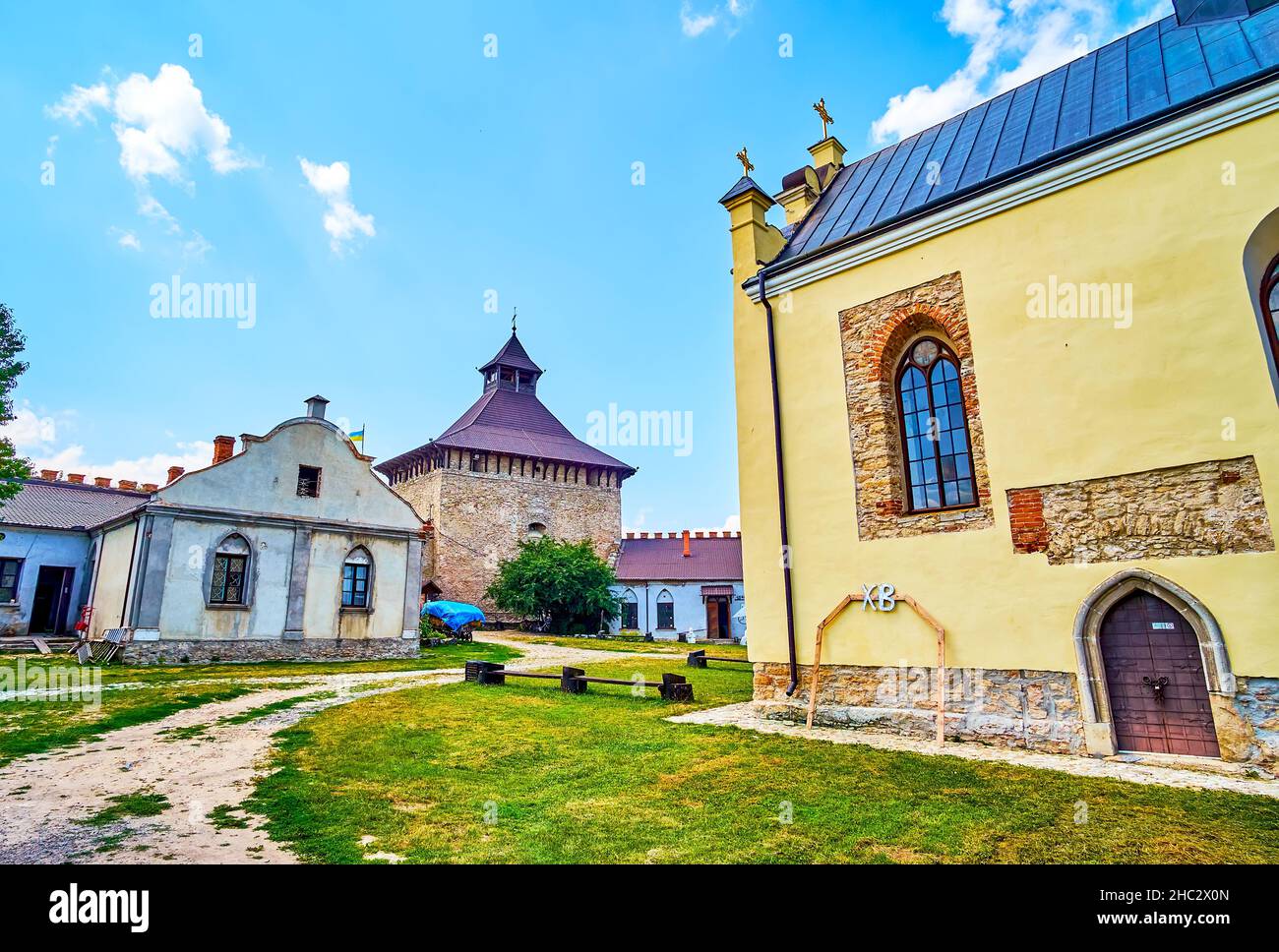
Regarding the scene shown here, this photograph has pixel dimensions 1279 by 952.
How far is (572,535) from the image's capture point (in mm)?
40281

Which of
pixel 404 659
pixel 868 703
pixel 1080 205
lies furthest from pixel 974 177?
pixel 404 659

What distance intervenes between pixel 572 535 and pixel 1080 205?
3455cm

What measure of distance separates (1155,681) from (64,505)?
33.6 metres

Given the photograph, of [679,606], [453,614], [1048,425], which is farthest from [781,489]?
[679,606]

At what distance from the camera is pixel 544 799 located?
18.0 ft

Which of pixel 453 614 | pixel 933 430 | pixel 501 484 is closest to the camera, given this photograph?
pixel 933 430

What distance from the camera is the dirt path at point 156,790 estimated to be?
414 centimetres

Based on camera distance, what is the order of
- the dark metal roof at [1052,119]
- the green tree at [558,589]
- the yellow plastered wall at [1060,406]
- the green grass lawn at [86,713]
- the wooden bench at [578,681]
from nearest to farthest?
the yellow plastered wall at [1060,406] < the green grass lawn at [86,713] < the dark metal roof at [1052,119] < the wooden bench at [578,681] < the green tree at [558,589]

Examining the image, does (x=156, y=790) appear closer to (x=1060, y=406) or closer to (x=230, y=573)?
(x=1060, y=406)

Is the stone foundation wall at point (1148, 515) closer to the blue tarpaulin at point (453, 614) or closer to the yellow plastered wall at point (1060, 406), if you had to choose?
the yellow plastered wall at point (1060, 406)

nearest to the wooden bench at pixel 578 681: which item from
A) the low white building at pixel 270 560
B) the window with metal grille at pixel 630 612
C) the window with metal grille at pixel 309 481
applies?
the low white building at pixel 270 560

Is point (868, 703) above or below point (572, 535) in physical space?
below

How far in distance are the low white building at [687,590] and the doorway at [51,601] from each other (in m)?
22.9

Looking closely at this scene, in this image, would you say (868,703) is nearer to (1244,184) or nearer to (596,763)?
(596,763)
